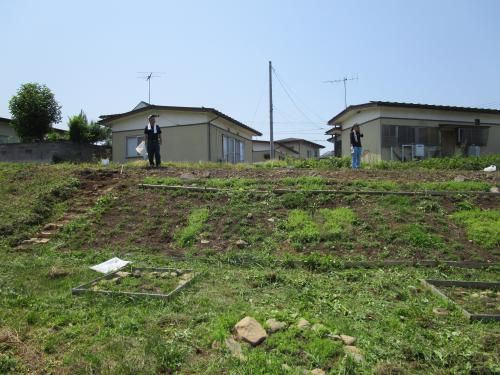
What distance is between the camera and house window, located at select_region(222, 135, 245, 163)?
74.2 feet

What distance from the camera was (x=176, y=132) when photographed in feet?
67.7

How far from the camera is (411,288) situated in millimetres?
5086

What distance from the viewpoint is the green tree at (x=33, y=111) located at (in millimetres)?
19516

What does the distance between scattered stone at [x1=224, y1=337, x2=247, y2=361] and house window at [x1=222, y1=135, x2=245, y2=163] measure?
19.1 metres

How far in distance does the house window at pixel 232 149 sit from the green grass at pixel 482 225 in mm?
15695

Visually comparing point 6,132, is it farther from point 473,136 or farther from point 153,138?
point 473,136

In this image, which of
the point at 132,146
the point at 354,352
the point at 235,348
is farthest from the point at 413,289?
the point at 132,146

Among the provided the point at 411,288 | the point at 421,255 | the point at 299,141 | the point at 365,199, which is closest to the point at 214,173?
the point at 365,199

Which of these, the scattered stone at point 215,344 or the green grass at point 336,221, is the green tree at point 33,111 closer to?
the green grass at point 336,221

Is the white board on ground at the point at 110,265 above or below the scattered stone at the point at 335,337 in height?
above

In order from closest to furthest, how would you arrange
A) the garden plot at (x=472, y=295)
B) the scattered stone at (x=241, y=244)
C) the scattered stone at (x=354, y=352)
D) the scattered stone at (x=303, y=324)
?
the scattered stone at (x=354, y=352)
the scattered stone at (x=303, y=324)
the garden plot at (x=472, y=295)
the scattered stone at (x=241, y=244)

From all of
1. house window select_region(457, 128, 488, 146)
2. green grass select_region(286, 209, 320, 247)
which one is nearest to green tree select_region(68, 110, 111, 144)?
green grass select_region(286, 209, 320, 247)

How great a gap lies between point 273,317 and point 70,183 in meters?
7.27

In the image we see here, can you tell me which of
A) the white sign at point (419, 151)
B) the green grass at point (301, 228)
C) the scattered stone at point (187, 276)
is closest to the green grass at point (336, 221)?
the green grass at point (301, 228)
